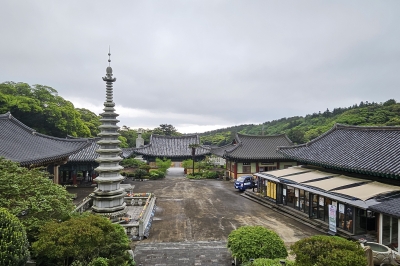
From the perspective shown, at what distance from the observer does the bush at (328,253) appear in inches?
251

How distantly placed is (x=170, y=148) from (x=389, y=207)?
121 feet

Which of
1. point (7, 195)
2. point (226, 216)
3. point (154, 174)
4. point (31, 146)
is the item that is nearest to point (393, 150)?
point (226, 216)

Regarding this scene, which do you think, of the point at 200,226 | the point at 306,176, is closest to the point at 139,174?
the point at 200,226

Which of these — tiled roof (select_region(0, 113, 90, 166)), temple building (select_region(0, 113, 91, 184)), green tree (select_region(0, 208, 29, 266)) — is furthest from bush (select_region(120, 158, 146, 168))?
green tree (select_region(0, 208, 29, 266))

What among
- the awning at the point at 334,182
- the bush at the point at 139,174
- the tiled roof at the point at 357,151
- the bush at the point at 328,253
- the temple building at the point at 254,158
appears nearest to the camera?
the bush at the point at 328,253

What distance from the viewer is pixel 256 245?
31.3 ft

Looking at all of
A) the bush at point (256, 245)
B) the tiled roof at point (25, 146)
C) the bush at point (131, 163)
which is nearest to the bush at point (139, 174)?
the bush at point (131, 163)

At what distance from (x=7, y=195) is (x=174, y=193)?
59.1ft

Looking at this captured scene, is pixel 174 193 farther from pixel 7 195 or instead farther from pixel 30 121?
pixel 30 121

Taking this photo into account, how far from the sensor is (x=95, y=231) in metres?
8.20

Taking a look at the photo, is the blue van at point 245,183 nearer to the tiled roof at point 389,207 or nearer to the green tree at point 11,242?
the tiled roof at point 389,207

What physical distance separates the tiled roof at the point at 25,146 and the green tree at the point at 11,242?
10.9 meters

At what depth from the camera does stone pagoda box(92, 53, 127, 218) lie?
16.1m

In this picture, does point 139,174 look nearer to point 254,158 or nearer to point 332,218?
point 254,158
